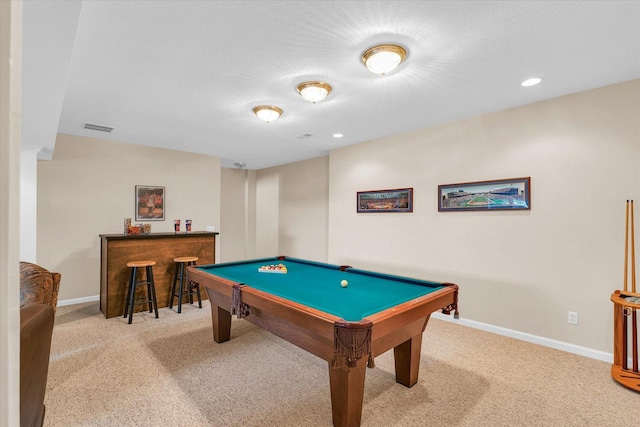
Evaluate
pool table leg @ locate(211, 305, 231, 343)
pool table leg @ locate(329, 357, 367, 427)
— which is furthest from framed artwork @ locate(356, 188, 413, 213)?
pool table leg @ locate(329, 357, 367, 427)

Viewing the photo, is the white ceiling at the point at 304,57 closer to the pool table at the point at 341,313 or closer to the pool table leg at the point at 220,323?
the pool table at the point at 341,313

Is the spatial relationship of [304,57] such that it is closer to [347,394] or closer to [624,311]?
[347,394]

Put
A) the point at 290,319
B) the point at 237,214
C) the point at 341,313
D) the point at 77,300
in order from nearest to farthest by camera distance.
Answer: the point at 341,313 < the point at 290,319 < the point at 77,300 < the point at 237,214

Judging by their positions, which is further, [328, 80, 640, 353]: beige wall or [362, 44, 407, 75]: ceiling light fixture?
[328, 80, 640, 353]: beige wall

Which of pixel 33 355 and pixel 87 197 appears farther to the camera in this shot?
pixel 87 197

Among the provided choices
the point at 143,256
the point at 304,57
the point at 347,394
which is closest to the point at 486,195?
the point at 304,57

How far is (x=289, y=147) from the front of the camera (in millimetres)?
5262

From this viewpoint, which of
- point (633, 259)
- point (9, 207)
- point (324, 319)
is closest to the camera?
point (9, 207)

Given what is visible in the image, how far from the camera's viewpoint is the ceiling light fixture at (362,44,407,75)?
6.98ft

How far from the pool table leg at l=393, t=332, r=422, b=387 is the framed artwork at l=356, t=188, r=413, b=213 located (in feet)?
7.38

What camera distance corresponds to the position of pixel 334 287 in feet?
8.07

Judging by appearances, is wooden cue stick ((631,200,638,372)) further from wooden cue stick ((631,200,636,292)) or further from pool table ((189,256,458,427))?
pool table ((189,256,458,427))

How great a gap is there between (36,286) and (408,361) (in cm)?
256

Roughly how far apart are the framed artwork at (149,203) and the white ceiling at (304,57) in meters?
1.48
